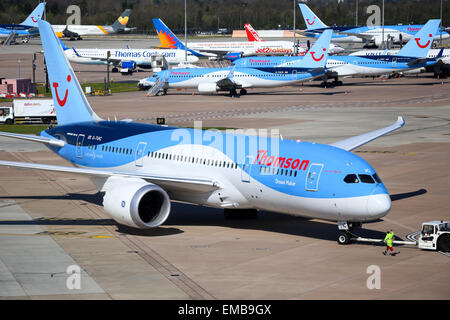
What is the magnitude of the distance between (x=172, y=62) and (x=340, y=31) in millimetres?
62824

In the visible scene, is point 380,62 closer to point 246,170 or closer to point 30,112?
point 30,112

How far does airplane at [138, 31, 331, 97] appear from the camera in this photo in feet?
363

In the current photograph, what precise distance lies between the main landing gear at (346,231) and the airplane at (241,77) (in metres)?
77.6

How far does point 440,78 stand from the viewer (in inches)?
5443

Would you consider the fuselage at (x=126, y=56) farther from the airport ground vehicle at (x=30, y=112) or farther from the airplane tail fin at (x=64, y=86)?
the airplane tail fin at (x=64, y=86)

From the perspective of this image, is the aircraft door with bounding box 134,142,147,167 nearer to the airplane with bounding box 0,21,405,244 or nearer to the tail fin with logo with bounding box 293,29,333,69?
the airplane with bounding box 0,21,405,244

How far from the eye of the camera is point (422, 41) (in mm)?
120500

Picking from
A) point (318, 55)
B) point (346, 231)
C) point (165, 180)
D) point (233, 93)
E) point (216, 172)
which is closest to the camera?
point (346, 231)

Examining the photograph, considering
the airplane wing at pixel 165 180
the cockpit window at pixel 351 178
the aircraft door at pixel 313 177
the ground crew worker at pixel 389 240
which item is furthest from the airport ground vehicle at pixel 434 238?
the airplane wing at pixel 165 180

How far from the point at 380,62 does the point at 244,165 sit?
298 feet

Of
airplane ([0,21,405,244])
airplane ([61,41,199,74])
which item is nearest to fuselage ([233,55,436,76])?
airplane ([61,41,199,74])

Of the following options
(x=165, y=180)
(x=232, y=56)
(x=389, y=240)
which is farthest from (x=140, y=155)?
(x=232, y=56)
